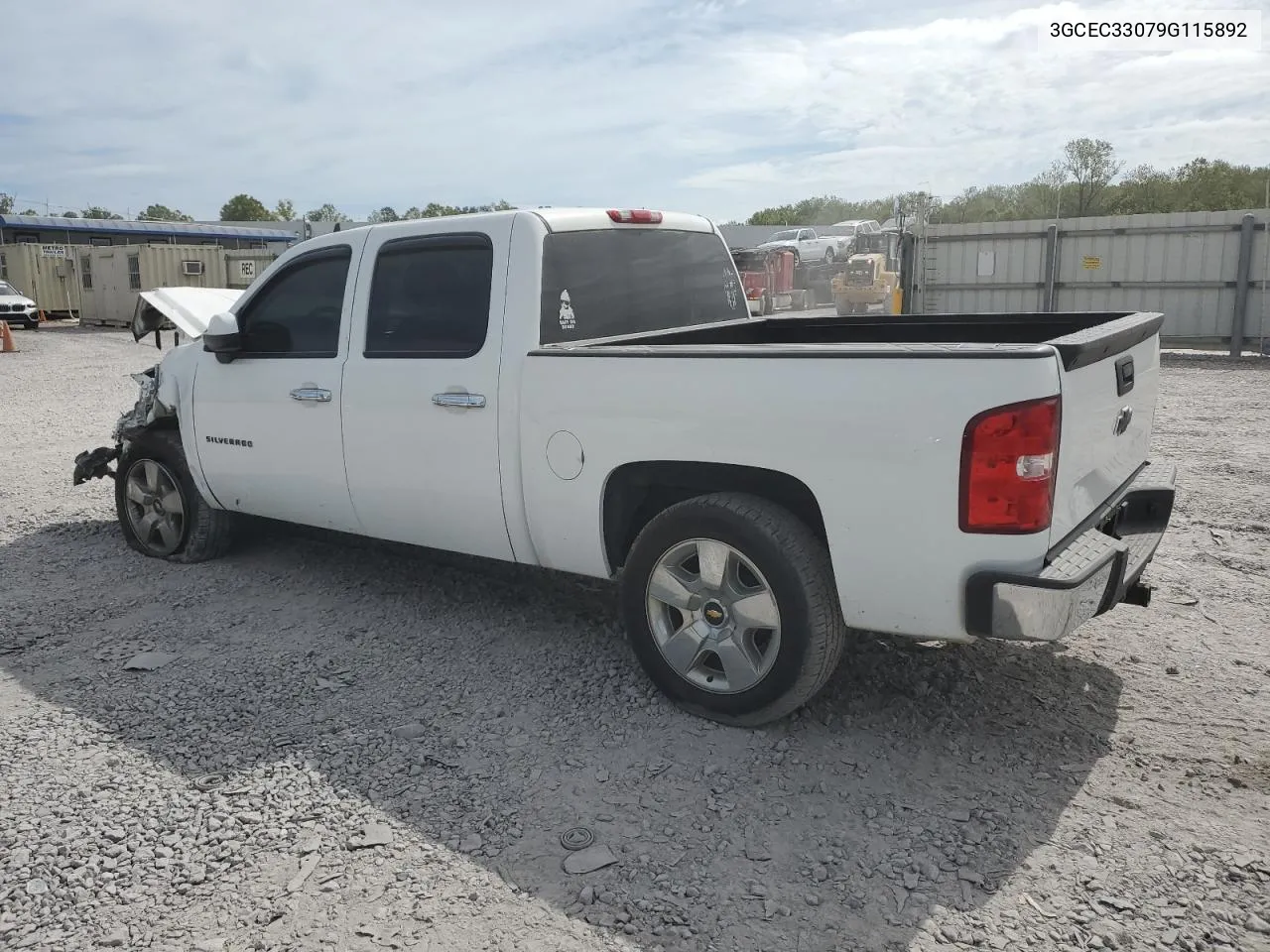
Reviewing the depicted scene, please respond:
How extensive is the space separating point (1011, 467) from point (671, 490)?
1381mm

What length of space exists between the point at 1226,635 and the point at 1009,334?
1.64 m

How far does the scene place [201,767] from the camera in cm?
361

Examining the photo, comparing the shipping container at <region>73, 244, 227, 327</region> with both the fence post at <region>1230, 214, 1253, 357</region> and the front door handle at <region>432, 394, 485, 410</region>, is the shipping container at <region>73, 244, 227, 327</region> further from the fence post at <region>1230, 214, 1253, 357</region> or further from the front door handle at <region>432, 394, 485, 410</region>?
the front door handle at <region>432, 394, 485, 410</region>

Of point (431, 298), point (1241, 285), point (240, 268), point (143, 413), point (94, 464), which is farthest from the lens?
point (240, 268)

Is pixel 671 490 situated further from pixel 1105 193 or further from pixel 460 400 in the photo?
pixel 1105 193

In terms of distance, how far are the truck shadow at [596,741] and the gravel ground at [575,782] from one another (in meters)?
0.01

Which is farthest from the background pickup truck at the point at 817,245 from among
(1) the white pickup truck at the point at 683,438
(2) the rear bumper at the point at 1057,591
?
(2) the rear bumper at the point at 1057,591

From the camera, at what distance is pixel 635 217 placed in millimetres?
4832

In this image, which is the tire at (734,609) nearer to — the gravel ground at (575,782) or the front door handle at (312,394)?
the gravel ground at (575,782)

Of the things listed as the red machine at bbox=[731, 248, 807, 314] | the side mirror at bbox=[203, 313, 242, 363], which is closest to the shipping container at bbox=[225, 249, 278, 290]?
the red machine at bbox=[731, 248, 807, 314]

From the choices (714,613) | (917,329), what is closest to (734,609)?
(714,613)

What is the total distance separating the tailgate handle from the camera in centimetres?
359

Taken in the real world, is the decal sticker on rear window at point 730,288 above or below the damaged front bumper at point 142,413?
above

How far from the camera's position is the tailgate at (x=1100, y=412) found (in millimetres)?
3137
